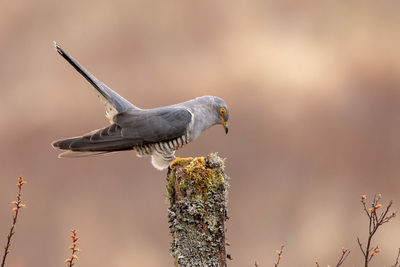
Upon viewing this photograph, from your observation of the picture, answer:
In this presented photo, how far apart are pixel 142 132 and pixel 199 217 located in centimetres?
130

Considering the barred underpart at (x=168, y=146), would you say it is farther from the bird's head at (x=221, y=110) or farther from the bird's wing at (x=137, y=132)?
the bird's head at (x=221, y=110)

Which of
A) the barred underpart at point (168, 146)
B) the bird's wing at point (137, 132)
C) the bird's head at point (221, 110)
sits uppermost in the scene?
the bird's head at point (221, 110)

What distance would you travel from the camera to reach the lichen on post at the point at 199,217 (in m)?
2.69

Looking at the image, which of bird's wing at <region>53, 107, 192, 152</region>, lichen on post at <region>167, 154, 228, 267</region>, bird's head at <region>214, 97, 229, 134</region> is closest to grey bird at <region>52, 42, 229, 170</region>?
bird's wing at <region>53, 107, 192, 152</region>

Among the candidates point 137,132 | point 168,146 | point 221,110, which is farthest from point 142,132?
point 221,110

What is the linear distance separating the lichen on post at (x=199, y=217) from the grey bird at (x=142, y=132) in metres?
0.92

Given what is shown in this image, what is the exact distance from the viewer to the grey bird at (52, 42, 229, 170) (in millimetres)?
3771

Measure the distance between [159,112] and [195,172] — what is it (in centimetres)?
121

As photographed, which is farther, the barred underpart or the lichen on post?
the barred underpart

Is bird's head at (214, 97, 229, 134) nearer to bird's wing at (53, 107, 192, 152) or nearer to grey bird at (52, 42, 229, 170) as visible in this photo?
grey bird at (52, 42, 229, 170)

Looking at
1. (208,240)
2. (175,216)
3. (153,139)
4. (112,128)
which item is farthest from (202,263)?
(112,128)

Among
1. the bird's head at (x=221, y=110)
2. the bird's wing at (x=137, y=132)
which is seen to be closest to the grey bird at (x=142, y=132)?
the bird's wing at (x=137, y=132)

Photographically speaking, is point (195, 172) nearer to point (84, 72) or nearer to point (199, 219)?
point (199, 219)

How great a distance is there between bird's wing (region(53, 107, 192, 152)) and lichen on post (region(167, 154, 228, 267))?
0.98m
